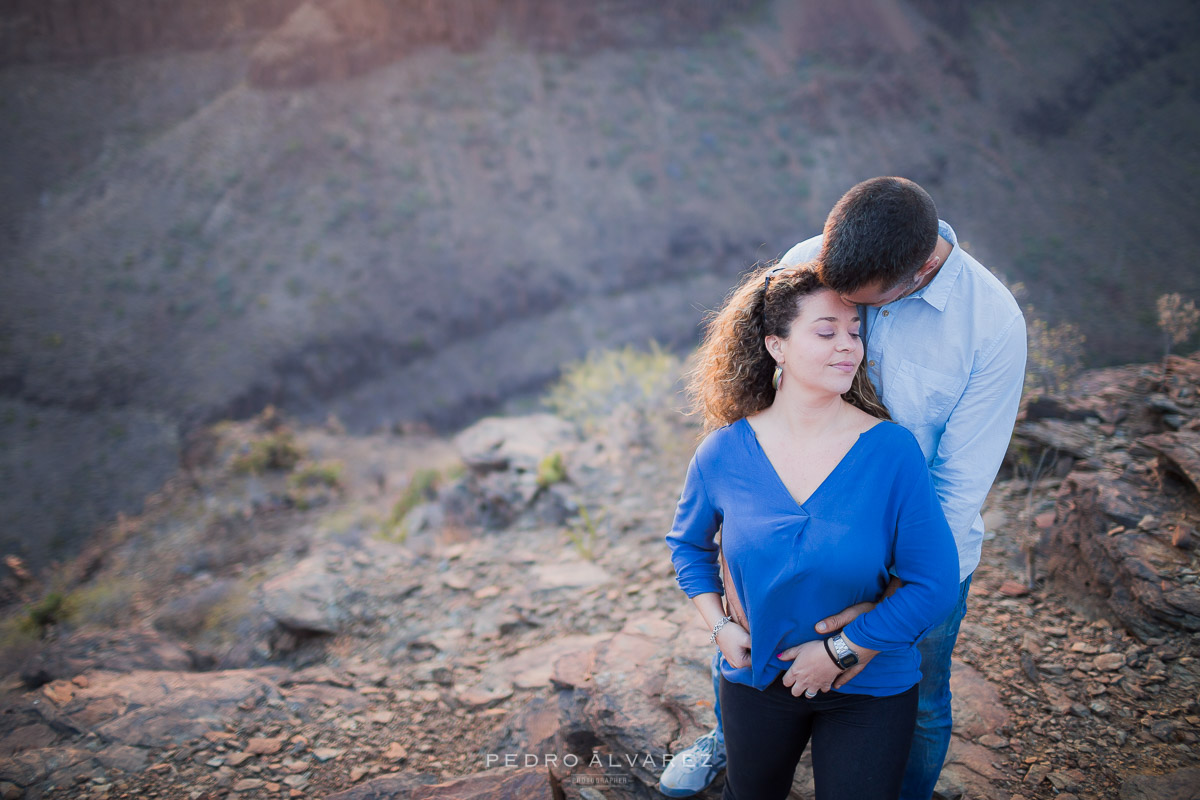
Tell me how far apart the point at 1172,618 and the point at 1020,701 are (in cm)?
79

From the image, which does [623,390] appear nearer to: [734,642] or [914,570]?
[734,642]

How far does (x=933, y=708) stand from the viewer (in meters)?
1.94

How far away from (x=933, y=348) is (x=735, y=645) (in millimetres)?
989

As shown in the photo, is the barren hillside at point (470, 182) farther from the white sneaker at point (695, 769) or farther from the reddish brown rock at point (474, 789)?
the white sneaker at point (695, 769)

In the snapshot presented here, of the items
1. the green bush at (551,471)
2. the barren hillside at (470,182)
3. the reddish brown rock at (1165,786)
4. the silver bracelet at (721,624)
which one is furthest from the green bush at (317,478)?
the reddish brown rock at (1165,786)

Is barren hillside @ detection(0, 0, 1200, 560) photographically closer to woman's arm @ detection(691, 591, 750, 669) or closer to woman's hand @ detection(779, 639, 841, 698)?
woman's arm @ detection(691, 591, 750, 669)

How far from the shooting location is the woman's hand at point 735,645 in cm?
172

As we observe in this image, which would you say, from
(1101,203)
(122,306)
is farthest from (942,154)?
(122,306)

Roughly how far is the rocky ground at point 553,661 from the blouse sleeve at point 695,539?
101cm

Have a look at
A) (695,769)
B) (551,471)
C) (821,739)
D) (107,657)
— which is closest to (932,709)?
(821,739)

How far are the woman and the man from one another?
10 centimetres

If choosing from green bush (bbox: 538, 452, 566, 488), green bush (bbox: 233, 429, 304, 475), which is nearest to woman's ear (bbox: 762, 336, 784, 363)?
green bush (bbox: 538, 452, 566, 488)

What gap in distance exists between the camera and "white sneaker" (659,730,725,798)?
230 centimetres

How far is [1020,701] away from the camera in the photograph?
2.66 metres
